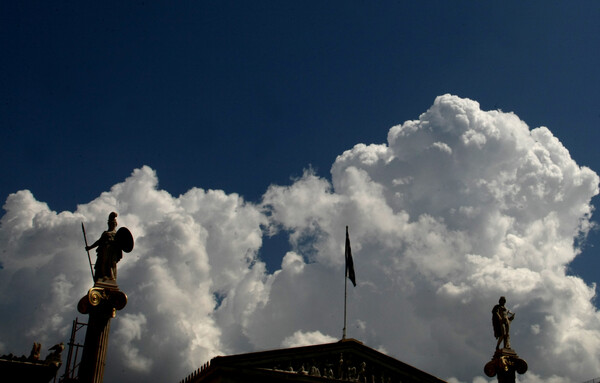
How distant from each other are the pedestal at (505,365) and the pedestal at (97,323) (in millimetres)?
18088

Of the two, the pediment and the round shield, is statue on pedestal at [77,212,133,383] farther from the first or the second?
the pediment

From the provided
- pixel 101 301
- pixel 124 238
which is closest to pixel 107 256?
A: pixel 124 238

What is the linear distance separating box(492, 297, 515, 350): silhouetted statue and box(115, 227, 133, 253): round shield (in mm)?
18429

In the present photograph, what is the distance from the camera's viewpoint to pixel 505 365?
26.4 meters

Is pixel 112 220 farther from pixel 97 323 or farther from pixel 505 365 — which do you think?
pixel 505 365

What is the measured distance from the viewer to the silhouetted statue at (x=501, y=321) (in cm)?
2738

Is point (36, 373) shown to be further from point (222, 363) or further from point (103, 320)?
point (103, 320)

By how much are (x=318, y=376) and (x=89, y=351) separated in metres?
16.9

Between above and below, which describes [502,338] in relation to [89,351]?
above

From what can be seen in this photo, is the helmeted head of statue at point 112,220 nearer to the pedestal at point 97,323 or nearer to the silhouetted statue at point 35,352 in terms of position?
the pedestal at point 97,323

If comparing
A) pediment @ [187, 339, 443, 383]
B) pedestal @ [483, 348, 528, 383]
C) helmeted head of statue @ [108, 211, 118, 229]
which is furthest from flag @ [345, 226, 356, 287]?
helmeted head of statue @ [108, 211, 118, 229]

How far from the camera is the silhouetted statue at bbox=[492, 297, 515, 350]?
27375 millimetres

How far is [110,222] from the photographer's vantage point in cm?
1689

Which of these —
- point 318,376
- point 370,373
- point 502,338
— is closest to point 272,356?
point 318,376
